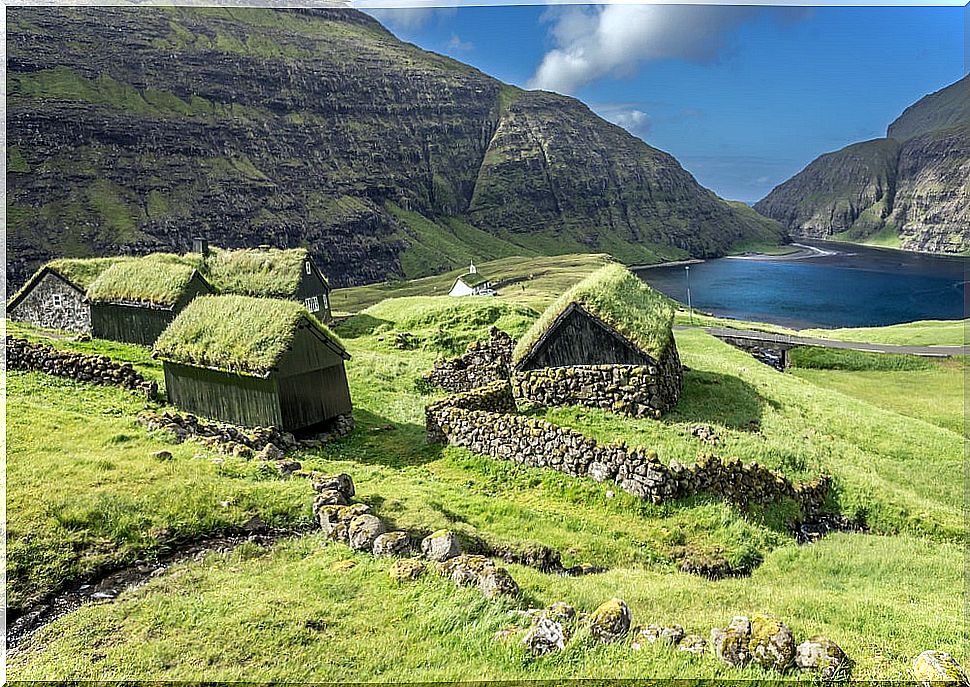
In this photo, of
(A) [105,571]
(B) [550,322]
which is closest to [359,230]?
(B) [550,322]

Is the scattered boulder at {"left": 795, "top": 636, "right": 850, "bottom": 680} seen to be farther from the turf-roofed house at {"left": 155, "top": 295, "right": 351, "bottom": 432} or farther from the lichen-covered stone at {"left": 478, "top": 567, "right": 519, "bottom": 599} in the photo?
the turf-roofed house at {"left": 155, "top": 295, "right": 351, "bottom": 432}

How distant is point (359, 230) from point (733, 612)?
576 feet

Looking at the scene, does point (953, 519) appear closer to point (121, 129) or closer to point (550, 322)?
point (550, 322)

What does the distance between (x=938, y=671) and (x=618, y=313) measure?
50.3 ft

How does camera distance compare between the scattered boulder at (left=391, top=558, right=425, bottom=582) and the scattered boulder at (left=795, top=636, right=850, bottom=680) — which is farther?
the scattered boulder at (left=391, top=558, right=425, bottom=582)

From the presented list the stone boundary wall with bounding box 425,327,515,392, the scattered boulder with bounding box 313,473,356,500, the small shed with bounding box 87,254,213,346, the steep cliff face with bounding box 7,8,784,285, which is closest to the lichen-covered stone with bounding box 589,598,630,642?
the scattered boulder with bounding box 313,473,356,500

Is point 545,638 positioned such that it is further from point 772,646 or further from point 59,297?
point 59,297

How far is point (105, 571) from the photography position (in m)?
7.81

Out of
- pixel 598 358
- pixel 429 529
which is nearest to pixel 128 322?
pixel 598 358

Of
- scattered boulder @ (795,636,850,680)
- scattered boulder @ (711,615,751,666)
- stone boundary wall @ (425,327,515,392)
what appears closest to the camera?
scattered boulder @ (795,636,850,680)

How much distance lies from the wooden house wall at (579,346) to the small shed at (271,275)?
2646 cm

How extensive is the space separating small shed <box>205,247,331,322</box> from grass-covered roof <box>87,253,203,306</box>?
37.6 ft

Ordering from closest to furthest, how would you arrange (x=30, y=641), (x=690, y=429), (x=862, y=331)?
(x=30, y=641) < (x=690, y=429) < (x=862, y=331)

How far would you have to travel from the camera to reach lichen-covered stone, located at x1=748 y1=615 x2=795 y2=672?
5.71m
